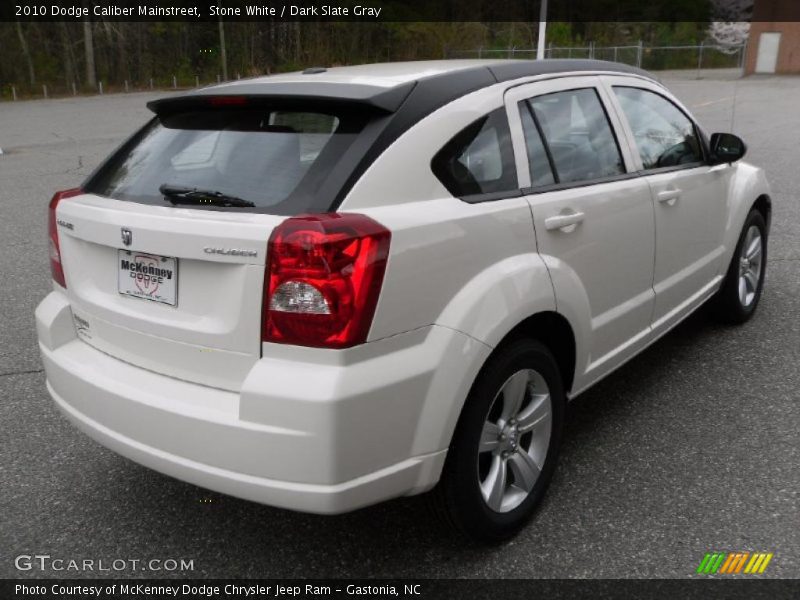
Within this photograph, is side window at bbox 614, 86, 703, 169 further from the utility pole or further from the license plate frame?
the utility pole

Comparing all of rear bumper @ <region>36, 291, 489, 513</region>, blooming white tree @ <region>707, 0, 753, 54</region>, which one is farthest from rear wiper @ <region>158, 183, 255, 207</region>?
blooming white tree @ <region>707, 0, 753, 54</region>

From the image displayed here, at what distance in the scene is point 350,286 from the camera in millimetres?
2178

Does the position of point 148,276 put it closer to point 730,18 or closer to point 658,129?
point 658,129

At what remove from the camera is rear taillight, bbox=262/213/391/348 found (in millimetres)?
2170

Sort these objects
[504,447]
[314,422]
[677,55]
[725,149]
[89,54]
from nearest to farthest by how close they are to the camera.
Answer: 1. [314,422]
2. [504,447]
3. [725,149]
4. [89,54]
5. [677,55]

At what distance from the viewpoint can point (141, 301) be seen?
8.34ft

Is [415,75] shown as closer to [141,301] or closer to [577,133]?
[577,133]

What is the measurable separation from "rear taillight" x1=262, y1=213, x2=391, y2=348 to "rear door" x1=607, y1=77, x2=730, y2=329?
6.12 ft

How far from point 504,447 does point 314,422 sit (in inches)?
35.9

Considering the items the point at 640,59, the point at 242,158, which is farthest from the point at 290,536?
the point at 640,59

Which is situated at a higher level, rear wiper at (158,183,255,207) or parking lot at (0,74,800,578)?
rear wiper at (158,183,255,207)

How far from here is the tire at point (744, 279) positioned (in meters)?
4.78

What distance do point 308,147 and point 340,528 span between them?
1.43 meters

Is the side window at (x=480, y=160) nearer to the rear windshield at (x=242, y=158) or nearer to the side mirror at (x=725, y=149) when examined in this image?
the rear windshield at (x=242, y=158)
